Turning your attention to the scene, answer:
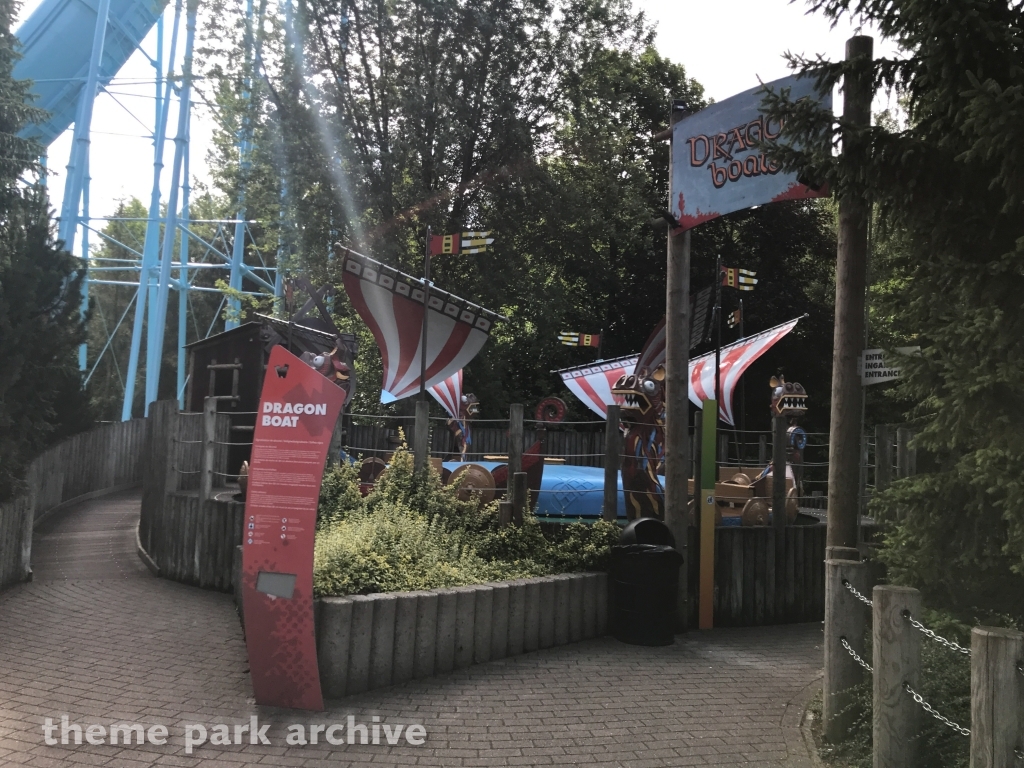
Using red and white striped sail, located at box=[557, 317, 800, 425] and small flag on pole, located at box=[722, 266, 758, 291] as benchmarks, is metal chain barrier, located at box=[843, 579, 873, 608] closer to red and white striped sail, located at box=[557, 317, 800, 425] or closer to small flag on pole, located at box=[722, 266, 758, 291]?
red and white striped sail, located at box=[557, 317, 800, 425]

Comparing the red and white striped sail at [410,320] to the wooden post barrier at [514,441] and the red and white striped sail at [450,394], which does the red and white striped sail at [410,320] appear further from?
the wooden post barrier at [514,441]

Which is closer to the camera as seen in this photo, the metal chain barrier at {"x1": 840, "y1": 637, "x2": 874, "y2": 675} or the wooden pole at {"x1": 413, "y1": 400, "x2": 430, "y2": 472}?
the metal chain barrier at {"x1": 840, "y1": 637, "x2": 874, "y2": 675}

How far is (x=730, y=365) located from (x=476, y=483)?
302 inches

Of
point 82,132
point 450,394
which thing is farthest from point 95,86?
point 450,394

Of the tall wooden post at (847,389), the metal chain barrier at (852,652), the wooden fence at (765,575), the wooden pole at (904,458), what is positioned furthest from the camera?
the wooden fence at (765,575)

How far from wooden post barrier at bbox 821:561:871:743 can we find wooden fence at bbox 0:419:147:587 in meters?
8.37

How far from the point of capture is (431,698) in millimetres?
6441

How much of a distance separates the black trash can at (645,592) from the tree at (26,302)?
696cm

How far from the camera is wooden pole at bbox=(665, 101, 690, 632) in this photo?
913 centimetres

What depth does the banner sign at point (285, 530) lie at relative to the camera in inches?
241

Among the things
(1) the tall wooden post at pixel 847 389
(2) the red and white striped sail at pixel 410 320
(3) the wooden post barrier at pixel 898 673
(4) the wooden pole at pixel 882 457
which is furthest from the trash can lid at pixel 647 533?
(2) the red and white striped sail at pixel 410 320

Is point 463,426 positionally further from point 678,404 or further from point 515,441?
point 678,404

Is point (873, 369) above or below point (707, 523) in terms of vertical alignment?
above

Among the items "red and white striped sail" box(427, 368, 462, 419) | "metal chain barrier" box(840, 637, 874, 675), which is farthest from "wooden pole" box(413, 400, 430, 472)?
"red and white striped sail" box(427, 368, 462, 419)
